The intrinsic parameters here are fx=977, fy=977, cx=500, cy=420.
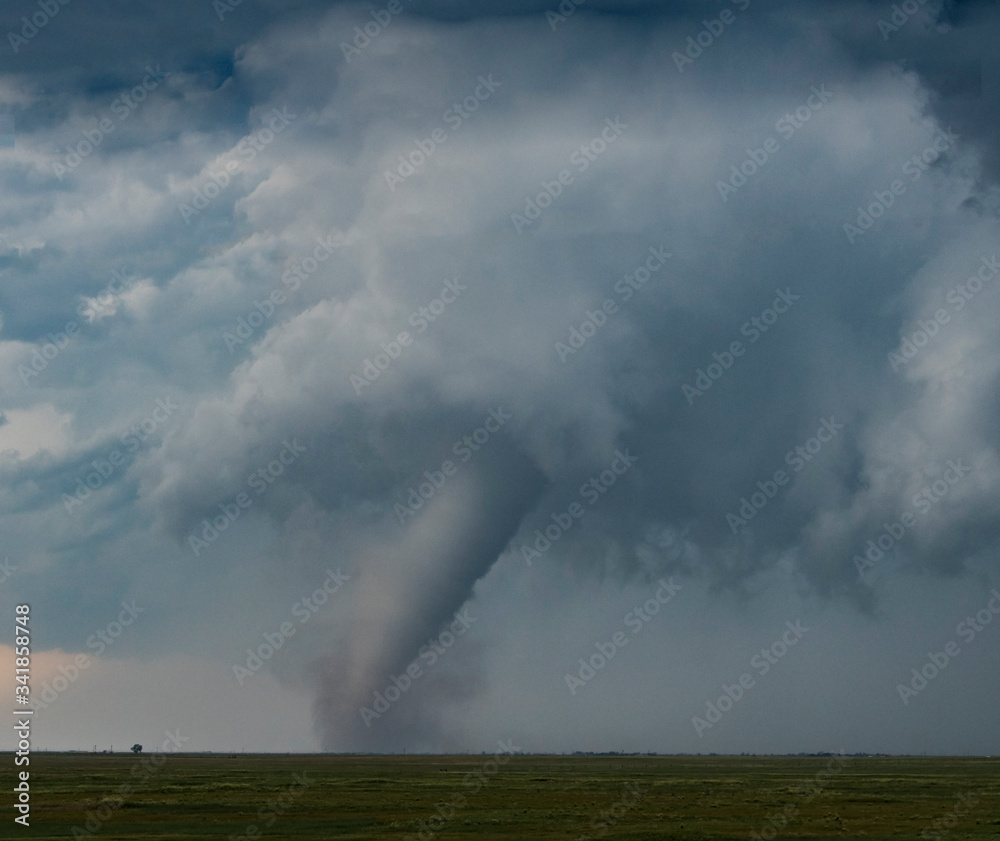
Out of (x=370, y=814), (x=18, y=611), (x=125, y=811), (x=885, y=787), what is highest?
(x=18, y=611)

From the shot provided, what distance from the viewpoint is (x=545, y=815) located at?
8031 centimetres

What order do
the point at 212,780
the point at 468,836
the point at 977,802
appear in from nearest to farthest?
the point at 468,836 → the point at 977,802 → the point at 212,780

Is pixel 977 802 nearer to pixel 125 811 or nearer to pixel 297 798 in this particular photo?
pixel 297 798

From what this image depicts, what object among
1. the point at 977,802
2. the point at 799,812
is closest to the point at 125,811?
the point at 799,812

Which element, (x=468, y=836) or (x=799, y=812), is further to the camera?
(x=799, y=812)

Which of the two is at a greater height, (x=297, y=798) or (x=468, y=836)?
(x=297, y=798)

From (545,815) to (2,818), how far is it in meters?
44.2

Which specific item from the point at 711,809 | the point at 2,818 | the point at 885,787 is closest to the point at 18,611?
the point at 2,818

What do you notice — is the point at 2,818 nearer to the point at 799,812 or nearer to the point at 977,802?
the point at 799,812

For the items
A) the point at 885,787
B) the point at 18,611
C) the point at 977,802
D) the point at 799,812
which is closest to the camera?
the point at 18,611

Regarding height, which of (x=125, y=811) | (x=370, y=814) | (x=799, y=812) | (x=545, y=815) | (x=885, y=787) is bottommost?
Result: (x=885, y=787)

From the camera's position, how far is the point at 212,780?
13425cm

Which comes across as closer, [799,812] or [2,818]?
[2,818]

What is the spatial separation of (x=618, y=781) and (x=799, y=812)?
5288 cm
